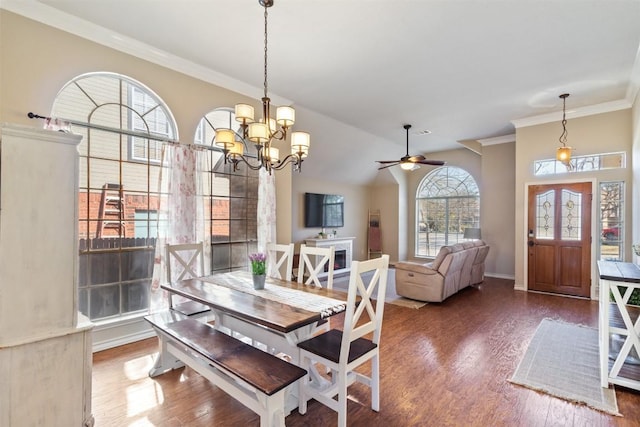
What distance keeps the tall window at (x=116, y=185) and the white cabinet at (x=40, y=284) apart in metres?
1.95

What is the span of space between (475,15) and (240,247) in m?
3.75

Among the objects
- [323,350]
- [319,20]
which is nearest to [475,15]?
[319,20]

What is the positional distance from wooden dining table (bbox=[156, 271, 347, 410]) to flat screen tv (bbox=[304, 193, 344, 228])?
13.8 ft

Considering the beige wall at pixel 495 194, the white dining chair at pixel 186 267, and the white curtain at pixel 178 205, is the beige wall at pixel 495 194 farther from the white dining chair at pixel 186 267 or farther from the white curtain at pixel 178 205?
the white dining chair at pixel 186 267

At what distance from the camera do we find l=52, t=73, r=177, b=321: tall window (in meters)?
2.98

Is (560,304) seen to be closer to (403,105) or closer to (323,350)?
(403,105)

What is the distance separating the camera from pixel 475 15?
8.77 feet

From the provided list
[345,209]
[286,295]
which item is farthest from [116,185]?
[345,209]

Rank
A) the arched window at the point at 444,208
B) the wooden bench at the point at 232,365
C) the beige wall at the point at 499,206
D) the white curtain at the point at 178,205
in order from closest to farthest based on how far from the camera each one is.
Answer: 1. the wooden bench at the point at 232,365
2. the white curtain at the point at 178,205
3. the beige wall at the point at 499,206
4. the arched window at the point at 444,208

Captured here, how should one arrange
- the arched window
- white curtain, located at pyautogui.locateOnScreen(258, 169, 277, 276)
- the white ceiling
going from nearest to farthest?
the white ceiling, white curtain, located at pyautogui.locateOnScreen(258, 169, 277, 276), the arched window

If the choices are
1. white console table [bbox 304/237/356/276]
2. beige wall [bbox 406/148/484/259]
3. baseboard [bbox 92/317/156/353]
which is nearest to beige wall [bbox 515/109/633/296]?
beige wall [bbox 406/148/484/259]

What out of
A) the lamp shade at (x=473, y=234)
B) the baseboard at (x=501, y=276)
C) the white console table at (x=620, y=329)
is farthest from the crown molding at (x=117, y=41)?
the baseboard at (x=501, y=276)

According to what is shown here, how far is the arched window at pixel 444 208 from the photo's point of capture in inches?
306

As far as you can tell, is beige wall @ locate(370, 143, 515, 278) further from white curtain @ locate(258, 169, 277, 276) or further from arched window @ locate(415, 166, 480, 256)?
white curtain @ locate(258, 169, 277, 276)
